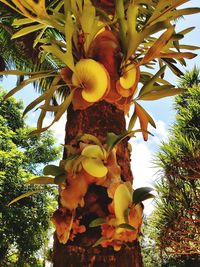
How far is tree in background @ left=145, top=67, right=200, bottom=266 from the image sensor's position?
624 cm

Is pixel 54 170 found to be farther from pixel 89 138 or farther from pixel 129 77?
pixel 129 77

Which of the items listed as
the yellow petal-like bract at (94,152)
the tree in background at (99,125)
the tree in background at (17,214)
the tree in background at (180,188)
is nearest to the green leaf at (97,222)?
the tree in background at (99,125)

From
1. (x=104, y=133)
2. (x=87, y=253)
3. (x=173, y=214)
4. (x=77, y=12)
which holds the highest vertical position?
(x=173, y=214)

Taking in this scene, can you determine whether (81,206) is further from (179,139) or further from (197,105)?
(197,105)

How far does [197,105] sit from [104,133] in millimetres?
7246

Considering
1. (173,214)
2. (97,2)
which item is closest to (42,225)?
(173,214)

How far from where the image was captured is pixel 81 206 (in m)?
0.58

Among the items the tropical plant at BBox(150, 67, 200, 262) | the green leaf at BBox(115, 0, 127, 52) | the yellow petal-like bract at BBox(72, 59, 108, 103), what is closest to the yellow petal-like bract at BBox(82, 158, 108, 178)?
the yellow petal-like bract at BBox(72, 59, 108, 103)

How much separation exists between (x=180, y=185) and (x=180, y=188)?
63mm

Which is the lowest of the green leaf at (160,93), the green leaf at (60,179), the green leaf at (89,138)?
the green leaf at (60,179)

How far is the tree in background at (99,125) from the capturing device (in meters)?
0.56

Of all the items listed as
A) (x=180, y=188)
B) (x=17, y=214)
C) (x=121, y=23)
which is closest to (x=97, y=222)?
(x=121, y=23)

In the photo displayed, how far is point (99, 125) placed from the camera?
2.23ft

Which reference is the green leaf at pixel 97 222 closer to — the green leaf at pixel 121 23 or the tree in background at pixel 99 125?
the tree in background at pixel 99 125
